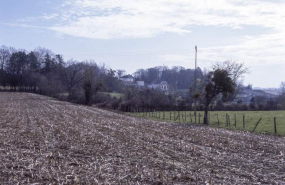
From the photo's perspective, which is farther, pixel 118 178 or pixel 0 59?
pixel 0 59

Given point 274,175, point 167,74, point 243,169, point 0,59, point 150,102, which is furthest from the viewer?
point 167,74

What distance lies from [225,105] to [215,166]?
5716 centimetres

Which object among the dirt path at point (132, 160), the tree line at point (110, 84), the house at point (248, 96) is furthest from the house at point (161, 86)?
the dirt path at point (132, 160)

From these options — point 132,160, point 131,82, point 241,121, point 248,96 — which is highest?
point 131,82

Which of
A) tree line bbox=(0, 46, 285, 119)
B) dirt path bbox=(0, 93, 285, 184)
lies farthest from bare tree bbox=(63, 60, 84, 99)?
dirt path bbox=(0, 93, 285, 184)

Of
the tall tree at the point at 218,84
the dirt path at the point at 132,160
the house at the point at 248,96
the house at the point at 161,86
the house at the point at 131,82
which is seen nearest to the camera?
the dirt path at the point at 132,160

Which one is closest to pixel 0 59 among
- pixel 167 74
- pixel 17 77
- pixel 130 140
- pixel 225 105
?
pixel 17 77

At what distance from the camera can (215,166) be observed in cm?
1358

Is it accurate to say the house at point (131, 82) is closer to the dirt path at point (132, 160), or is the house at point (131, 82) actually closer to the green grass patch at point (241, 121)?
the green grass patch at point (241, 121)

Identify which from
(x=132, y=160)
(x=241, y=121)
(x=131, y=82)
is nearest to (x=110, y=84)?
(x=131, y=82)

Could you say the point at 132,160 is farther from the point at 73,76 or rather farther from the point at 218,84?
the point at 73,76

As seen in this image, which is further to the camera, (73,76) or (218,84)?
(73,76)

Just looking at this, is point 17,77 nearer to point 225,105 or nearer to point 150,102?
point 150,102

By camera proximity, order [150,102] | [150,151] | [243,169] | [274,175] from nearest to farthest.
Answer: [274,175] < [243,169] < [150,151] < [150,102]
